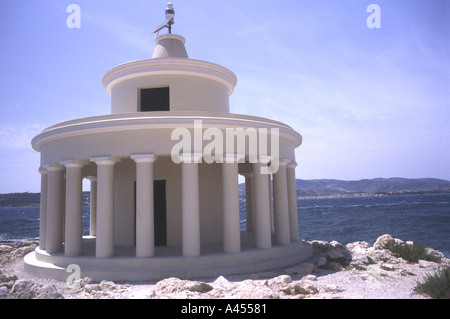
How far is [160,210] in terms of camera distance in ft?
54.1

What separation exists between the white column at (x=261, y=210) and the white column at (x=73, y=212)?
7.58 meters

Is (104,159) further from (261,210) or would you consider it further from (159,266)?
(261,210)

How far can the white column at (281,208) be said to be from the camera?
16.0 meters

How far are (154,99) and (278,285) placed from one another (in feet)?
35.6

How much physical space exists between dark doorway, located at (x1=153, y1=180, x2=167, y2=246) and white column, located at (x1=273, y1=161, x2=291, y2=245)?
5.42 metres

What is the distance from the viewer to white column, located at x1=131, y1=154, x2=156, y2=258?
13.0m

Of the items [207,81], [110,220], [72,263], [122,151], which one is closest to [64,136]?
[122,151]

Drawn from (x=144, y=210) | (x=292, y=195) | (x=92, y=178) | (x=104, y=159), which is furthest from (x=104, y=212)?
(x=92, y=178)

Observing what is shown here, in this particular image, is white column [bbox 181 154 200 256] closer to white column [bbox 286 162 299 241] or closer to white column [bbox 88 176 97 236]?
white column [bbox 286 162 299 241]

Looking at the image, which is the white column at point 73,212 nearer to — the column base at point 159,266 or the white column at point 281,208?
the column base at point 159,266

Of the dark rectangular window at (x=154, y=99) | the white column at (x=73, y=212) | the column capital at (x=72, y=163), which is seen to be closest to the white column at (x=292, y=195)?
the dark rectangular window at (x=154, y=99)
